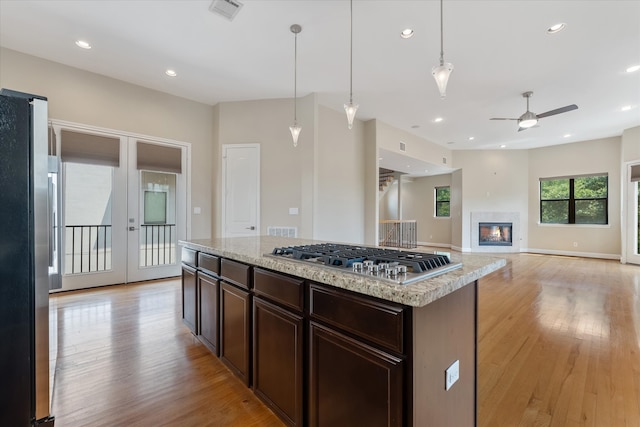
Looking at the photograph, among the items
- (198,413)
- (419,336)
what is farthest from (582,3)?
(198,413)

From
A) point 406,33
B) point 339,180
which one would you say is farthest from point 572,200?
point 406,33

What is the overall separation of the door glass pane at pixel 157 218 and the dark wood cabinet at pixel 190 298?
2695mm

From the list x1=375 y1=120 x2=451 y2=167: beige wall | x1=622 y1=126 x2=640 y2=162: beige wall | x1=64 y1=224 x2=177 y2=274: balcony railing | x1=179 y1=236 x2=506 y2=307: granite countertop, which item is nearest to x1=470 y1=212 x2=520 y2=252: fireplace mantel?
x1=375 y1=120 x2=451 y2=167: beige wall

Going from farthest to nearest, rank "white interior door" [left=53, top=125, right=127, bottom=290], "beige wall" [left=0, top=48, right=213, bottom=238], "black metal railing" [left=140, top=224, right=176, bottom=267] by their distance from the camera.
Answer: "black metal railing" [left=140, top=224, right=176, bottom=267] → "white interior door" [left=53, top=125, right=127, bottom=290] → "beige wall" [left=0, top=48, right=213, bottom=238]

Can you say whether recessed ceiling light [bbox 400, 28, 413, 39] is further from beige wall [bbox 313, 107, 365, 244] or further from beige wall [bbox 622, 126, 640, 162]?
beige wall [bbox 622, 126, 640, 162]

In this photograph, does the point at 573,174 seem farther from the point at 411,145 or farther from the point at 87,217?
the point at 87,217

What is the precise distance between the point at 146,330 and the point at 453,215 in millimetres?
9316

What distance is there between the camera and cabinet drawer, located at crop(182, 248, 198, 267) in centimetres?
247

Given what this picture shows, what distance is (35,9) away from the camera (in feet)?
9.47

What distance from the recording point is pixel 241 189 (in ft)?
17.1

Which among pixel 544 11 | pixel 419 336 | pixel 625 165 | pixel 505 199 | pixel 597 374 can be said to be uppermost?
pixel 544 11

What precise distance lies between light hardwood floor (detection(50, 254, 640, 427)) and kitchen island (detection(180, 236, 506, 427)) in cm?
42

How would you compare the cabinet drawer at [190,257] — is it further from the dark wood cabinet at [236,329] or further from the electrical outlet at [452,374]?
the electrical outlet at [452,374]

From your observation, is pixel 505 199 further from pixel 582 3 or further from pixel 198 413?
pixel 198 413
